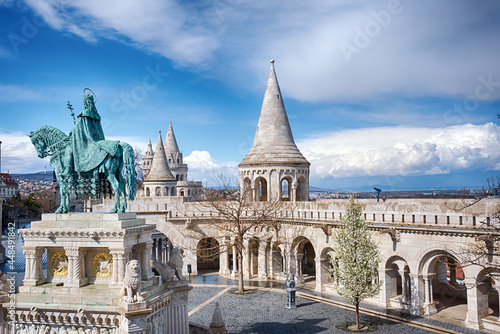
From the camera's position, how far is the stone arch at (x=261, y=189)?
88.4ft

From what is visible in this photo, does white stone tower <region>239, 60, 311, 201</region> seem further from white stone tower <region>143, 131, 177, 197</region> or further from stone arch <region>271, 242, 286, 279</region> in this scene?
white stone tower <region>143, 131, 177, 197</region>

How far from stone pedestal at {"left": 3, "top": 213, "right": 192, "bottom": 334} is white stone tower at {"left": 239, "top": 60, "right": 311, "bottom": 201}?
1685 cm

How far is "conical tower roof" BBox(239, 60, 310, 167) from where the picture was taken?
2614cm

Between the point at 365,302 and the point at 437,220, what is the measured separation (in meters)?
5.34

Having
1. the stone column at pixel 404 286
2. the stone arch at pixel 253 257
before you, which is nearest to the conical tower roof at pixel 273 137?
the stone arch at pixel 253 257

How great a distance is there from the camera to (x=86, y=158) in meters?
9.62

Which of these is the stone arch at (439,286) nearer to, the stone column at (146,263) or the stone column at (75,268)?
the stone column at (146,263)

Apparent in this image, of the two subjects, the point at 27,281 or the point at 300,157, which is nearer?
the point at 27,281

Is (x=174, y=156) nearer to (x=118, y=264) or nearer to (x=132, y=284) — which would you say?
(x=118, y=264)

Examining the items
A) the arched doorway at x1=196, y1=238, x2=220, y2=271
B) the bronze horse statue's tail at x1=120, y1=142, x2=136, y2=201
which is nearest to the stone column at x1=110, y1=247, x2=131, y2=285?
the bronze horse statue's tail at x1=120, y1=142, x2=136, y2=201

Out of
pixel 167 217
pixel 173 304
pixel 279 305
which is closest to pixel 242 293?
pixel 279 305

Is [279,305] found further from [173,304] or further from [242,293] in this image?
[173,304]

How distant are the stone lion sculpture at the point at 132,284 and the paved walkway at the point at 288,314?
273 inches

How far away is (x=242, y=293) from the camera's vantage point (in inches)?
816
